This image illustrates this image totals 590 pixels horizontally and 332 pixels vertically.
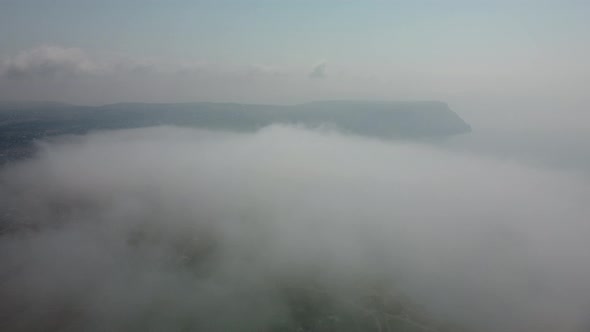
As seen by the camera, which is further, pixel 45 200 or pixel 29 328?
pixel 45 200

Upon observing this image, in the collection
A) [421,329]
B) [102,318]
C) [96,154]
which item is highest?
[96,154]

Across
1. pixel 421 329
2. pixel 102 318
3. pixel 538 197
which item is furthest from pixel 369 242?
pixel 538 197

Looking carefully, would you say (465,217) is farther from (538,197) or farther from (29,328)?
(29,328)

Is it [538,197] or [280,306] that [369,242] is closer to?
[280,306]

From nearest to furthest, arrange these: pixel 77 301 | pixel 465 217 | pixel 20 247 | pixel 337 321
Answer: pixel 337 321 → pixel 77 301 → pixel 20 247 → pixel 465 217

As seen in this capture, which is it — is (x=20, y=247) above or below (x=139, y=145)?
→ below

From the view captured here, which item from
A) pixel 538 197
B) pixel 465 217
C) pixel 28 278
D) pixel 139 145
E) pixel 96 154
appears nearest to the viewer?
pixel 28 278

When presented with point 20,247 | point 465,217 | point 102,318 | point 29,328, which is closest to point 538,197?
point 465,217

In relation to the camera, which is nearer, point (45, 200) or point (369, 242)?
point (369, 242)

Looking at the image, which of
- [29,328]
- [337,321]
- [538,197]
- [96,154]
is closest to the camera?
[29,328]
